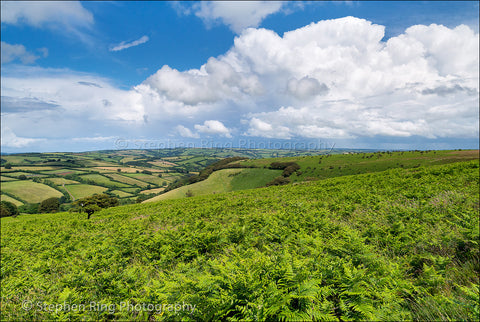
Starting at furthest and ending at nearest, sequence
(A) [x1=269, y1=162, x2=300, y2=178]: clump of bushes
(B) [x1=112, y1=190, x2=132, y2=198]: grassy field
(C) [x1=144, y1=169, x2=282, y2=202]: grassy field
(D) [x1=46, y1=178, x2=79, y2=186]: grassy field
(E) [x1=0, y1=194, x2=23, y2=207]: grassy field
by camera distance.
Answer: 1. (D) [x1=46, y1=178, x2=79, y2=186]: grassy field
2. (A) [x1=269, y1=162, x2=300, y2=178]: clump of bushes
3. (B) [x1=112, y1=190, x2=132, y2=198]: grassy field
4. (C) [x1=144, y1=169, x2=282, y2=202]: grassy field
5. (E) [x1=0, y1=194, x2=23, y2=207]: grassy field

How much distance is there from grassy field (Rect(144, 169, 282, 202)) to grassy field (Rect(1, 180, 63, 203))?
67.7 meters

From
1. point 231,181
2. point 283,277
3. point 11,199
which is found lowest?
point 11,199

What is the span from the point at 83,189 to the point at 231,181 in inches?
3381

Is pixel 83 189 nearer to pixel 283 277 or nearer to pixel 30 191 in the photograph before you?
pixel 30 191

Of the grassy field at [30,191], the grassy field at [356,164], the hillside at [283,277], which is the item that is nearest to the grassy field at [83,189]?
Result: the grassy field at [30,191]

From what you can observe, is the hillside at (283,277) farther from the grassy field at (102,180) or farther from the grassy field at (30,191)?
the grassy field at (102,180)

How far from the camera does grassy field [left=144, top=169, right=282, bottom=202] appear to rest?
4161 inches

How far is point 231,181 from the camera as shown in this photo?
118 m

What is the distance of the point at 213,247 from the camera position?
28.9 ft

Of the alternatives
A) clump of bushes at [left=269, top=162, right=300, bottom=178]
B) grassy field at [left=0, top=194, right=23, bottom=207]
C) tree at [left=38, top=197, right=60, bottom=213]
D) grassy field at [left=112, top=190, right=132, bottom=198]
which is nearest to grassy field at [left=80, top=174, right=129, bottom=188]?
Result: grassy field at [left=112, top=190, right=132, bottom=198]

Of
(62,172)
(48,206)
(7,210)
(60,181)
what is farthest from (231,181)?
(62,172)

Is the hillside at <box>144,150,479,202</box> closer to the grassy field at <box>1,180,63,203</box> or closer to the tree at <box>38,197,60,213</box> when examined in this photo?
the tree at <box>38,197,60,213</box>

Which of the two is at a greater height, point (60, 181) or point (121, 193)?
point (60, 181)

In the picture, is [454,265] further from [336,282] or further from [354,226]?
[336,282]
